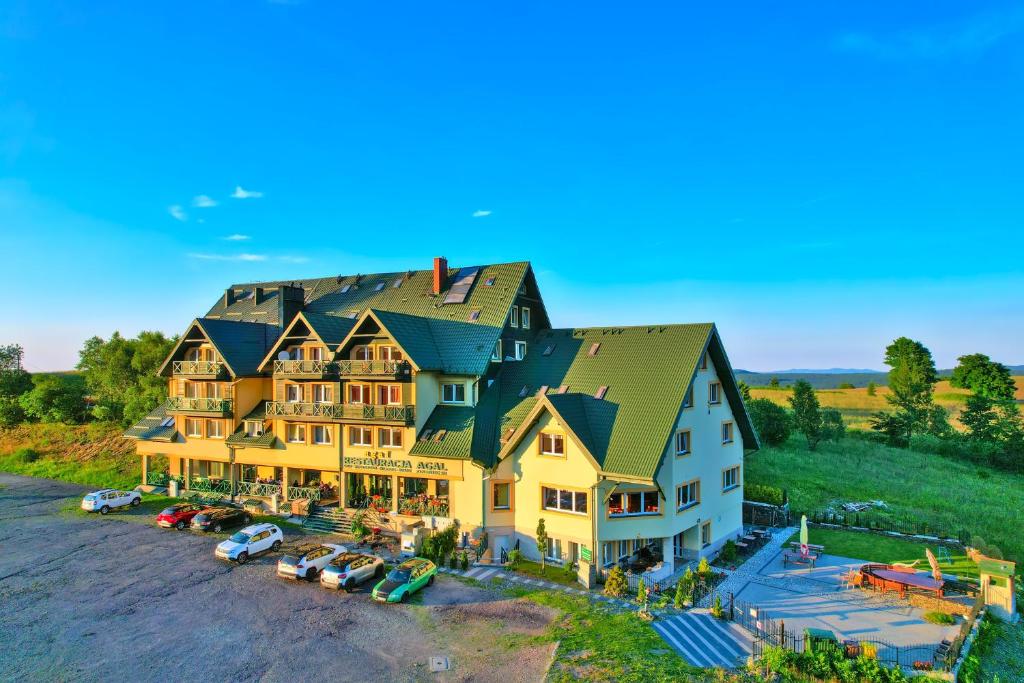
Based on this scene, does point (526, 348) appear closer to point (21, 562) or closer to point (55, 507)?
point (21, 562)

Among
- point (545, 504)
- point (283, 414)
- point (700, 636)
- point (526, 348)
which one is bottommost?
point (700, 636)

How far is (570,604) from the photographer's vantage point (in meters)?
23.3

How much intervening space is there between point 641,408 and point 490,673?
1444 cm

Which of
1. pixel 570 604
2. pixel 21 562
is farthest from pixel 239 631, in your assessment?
pixel 21 562

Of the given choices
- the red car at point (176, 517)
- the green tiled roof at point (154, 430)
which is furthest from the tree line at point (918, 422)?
the green tiled roof at point (154, 430)

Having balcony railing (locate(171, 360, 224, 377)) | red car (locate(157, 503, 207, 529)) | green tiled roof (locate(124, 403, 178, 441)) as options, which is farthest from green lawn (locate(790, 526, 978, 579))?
green tiled roof (locate(124, 403, 178, 441))

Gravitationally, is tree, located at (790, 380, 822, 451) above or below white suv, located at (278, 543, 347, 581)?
above

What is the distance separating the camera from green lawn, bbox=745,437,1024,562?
117 feet

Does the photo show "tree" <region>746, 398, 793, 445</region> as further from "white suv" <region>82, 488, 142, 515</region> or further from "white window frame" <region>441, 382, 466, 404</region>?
"white suv" <region>82, 488, 142, 515</region>

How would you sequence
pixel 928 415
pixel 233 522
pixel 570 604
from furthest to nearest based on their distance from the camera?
pixel 928 415, pixel 233 522, pixel 570 604

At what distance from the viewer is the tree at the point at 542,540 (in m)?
27.6

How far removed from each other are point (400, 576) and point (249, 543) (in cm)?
961

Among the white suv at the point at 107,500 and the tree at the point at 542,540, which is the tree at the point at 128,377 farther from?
the tree at the point at 542,540

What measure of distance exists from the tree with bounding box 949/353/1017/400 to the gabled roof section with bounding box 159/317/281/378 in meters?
91.1
